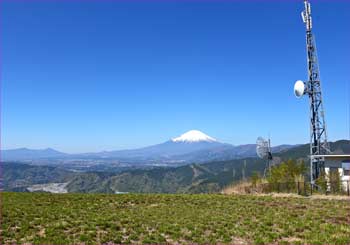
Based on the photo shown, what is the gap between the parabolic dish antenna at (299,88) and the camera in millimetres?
25859

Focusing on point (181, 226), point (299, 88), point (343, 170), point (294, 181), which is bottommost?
point (181, 226)

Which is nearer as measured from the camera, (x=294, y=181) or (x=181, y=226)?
(x=181, y=226)

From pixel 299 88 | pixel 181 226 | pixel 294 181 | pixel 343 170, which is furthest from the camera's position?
pixel 299 88

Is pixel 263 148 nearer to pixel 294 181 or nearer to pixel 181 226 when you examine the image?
pixel 294 181

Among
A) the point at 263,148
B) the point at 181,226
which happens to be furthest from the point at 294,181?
the point at 181,226

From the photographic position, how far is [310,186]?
22469mm

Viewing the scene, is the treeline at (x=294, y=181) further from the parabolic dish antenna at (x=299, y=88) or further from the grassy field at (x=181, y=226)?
the grassy field at (x=181, y=226)

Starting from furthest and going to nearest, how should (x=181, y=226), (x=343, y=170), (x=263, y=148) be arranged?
(x=263, y=148), (x=343, y=170), (x=181, y=226)

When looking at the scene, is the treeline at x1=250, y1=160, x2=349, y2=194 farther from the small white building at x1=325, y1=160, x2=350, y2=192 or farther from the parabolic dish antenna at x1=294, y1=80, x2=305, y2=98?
the parabolic dish antenna at x1=294, y1=80, x2=305, y2=98

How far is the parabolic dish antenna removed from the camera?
25859mm

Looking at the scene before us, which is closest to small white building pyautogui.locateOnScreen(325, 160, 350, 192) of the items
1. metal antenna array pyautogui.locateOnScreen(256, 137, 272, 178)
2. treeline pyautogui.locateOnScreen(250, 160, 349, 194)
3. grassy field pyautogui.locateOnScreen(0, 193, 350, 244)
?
treeline pyautogui.locateOnScreen(250, 160, 349, 194)

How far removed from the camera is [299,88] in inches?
1021

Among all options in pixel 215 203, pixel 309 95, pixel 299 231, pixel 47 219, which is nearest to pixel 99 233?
pixel 47 219

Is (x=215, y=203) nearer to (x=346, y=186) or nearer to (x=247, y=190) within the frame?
(x=247, y=190)
